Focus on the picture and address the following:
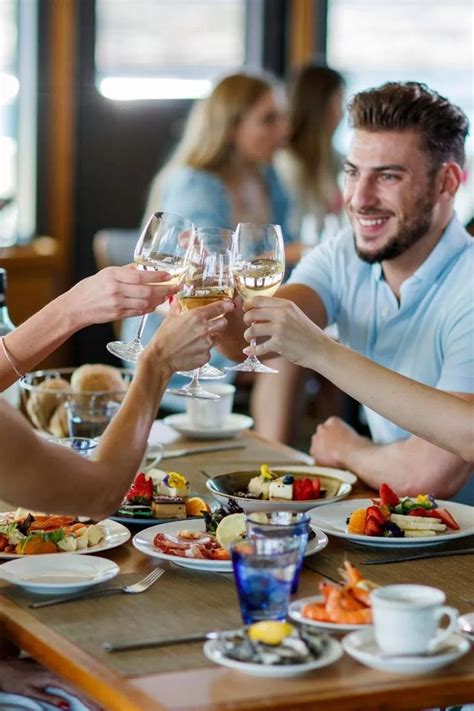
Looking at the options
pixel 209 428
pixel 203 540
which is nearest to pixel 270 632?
pixel 203 540

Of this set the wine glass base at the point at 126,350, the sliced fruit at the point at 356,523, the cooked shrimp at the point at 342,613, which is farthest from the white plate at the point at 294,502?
the cooked shrimp at the point at 342,613

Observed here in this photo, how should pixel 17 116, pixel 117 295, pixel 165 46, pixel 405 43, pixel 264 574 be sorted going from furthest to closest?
pixel 405 43
pixel 165 46
pixel 17 116
pixel 117 295
pixel 264 574

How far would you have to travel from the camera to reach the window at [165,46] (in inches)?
235

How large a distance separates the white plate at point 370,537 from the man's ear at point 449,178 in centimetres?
80

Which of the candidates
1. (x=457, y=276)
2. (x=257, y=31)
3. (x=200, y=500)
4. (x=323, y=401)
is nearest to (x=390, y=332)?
(x=457, y=276)

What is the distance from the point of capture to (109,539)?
6.06 ft

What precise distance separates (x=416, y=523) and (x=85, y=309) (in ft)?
2.11

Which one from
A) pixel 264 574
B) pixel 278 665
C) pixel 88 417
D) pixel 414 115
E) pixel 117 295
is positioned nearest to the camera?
pixel 278 665

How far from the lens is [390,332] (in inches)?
104

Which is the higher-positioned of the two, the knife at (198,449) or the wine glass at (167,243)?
the wine glass at (167,243)

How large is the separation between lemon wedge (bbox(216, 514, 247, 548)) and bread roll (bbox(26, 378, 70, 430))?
2.79 feet

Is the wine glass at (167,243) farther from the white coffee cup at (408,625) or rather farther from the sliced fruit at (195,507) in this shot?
the white coffee cup at (408,625)

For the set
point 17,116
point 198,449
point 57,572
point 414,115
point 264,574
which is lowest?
point 198,449

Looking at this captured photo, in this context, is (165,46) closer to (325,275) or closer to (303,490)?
(325,275)
